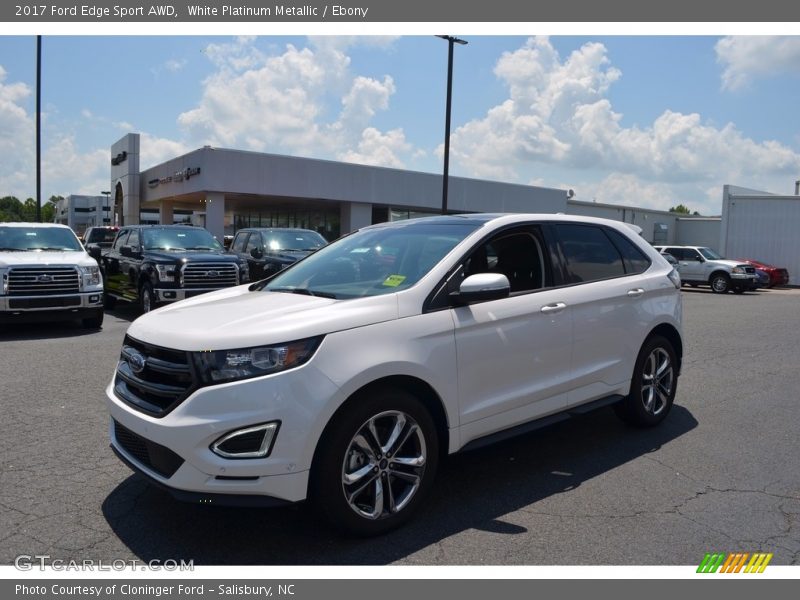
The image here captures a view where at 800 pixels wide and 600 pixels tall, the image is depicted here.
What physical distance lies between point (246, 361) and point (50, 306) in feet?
29.5

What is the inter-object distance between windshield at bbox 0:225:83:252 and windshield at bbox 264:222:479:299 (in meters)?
8.80

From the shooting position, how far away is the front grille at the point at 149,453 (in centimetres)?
338

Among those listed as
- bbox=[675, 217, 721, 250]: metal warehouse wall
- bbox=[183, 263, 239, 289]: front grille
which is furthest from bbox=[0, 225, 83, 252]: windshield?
bbox=[675, 217, 721, 250]: metal warehouse wall

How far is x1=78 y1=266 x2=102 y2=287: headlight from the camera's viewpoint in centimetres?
1128

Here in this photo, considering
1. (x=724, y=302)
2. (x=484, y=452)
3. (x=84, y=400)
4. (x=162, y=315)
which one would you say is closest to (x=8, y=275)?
(x=84, y=400)

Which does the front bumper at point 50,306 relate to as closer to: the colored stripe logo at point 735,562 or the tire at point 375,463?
the tire at point 375,463

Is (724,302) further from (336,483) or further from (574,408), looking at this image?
(336,483)

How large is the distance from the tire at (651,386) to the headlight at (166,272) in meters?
8.98

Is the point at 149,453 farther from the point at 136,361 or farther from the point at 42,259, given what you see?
the point at 42,259

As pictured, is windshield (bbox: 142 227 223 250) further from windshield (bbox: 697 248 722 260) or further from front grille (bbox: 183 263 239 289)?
windshield (bbox: 697 248 722 260)

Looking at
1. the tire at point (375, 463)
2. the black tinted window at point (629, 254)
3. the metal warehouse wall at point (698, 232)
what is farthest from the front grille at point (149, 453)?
the metal warehouse wall at point (698, 232)

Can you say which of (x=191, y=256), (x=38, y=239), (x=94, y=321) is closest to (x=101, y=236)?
(x=38, y=239)

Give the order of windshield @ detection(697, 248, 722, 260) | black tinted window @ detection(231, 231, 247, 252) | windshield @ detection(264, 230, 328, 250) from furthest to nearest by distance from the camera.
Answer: windshield @ detection(697, 248, 722, 260), black tinted window @ detection(231, 231, 247, 252), windshield @ detection(264, 230, 328, 250)

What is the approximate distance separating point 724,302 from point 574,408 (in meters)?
17.8
